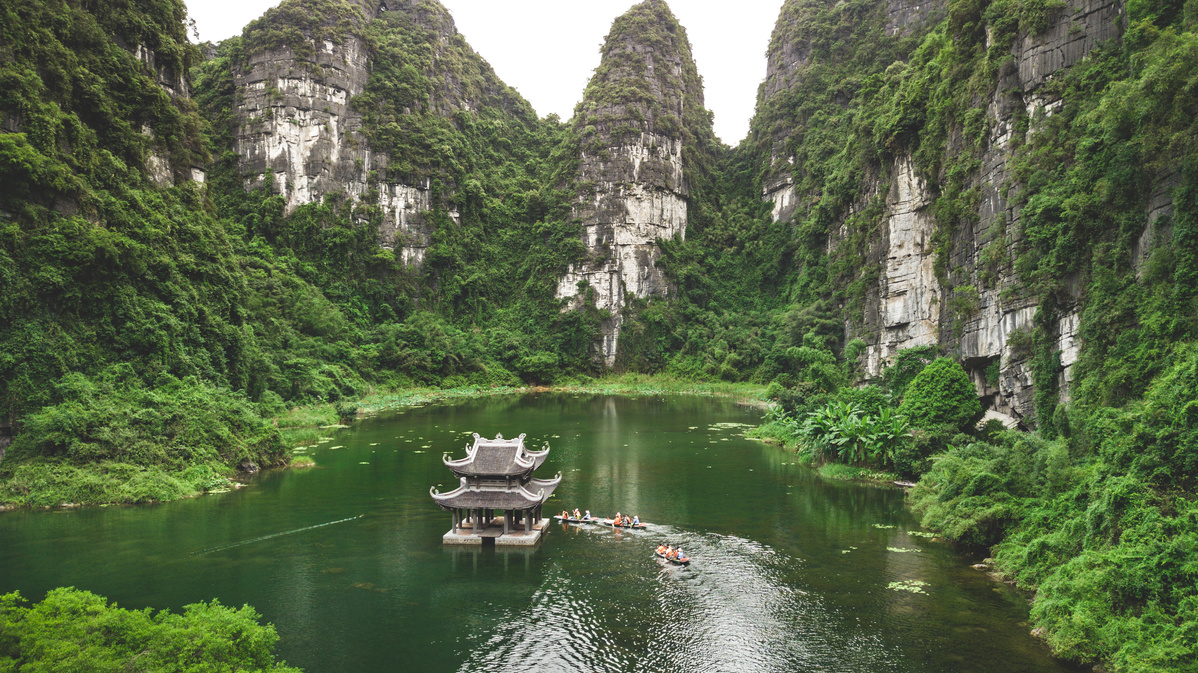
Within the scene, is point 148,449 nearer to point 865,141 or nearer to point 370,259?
point 865,141

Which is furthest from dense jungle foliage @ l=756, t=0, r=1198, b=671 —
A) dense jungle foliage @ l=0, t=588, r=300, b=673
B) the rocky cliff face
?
the rocky cliff face

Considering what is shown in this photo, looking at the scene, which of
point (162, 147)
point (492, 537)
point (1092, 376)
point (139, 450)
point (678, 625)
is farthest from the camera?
point (162, 147)

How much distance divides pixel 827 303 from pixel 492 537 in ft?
144

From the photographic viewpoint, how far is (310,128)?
6950cm

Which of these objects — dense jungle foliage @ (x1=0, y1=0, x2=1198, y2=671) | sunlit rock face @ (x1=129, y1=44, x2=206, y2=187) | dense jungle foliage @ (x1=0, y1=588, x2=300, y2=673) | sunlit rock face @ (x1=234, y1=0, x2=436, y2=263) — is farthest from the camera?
sunlit rock face @ (x1=234, y1=0, x2=436, y2=263)

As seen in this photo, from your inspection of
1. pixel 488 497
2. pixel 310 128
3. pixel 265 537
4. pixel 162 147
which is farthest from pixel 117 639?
pixel 310 128

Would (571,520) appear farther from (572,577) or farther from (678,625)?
(678,625)

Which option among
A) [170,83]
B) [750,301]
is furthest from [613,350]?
[170,83]

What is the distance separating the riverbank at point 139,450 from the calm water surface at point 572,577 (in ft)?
3.70

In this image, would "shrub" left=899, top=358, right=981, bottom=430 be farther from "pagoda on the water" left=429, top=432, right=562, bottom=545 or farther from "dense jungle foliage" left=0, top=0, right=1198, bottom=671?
"pagoda on the water" left=429, top=432, right=562, bottom=545

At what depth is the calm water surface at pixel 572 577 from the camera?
11.6m

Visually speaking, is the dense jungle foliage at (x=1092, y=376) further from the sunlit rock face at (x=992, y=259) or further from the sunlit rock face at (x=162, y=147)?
the sunlit rock face at (x=162, y=147)

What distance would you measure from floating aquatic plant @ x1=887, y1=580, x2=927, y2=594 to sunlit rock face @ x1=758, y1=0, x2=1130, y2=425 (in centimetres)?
781

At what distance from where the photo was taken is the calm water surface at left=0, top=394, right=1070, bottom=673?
11586mm
